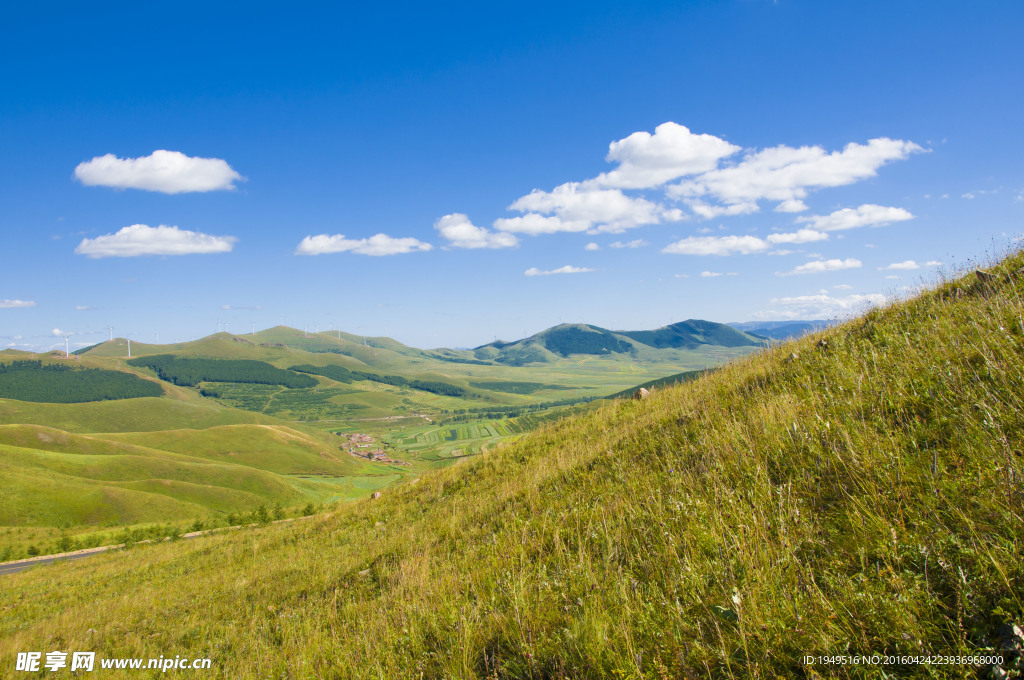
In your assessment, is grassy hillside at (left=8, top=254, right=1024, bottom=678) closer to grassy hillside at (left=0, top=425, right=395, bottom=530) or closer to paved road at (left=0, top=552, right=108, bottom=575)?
paved road at (left=0, top=552, right=108, bottom=575)

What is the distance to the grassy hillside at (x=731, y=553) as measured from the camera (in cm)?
289

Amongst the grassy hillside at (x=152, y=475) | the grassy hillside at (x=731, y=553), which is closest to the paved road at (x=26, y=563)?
the grassy hillside at (x=152, y=475)

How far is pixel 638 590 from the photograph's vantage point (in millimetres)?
4055

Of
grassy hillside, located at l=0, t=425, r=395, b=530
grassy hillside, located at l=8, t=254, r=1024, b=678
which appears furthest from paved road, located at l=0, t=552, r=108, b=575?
grassy hillside, located at l=8, t=254, r=1024, b=678

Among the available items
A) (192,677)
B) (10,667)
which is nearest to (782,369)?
(192,677)

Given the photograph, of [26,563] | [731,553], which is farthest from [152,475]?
[731,553]

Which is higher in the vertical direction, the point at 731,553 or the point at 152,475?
the point at 731,553

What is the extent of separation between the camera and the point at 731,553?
3.96 metres

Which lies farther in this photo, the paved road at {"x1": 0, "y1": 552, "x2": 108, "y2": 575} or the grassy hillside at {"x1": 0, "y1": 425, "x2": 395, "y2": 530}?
the grassy hillside at {"x1": 0, "y1": 425, "x2": 395, "y2": 530}

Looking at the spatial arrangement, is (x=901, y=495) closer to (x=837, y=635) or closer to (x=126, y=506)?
(x=837, y=635)

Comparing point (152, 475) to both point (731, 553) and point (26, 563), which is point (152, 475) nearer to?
point (26, 563)

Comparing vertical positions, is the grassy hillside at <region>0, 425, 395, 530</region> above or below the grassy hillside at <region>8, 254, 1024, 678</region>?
below

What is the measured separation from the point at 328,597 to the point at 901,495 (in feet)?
29.9

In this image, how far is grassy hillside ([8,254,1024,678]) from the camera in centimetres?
289
